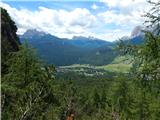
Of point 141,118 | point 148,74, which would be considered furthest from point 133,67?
point 141,118

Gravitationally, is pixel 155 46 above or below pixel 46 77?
above

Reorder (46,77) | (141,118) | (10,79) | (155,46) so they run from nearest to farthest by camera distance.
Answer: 1. (155,46)
2. (10,79)
3. (46,77)
4. (141,118)

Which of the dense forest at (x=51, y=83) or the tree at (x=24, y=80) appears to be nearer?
the dense forest at (x=51, y=83)

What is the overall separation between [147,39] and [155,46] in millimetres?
471

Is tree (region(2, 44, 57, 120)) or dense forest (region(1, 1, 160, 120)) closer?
dense forest (region(1, 1, 160, 120))

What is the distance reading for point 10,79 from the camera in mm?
31656

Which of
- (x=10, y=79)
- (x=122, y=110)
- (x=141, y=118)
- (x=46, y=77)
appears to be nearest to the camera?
(x=10, y=79)

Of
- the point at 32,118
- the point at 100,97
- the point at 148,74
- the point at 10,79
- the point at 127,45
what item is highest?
the point at 127,45

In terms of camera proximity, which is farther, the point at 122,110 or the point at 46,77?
the point at 122,110

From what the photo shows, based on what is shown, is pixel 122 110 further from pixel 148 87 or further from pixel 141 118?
pixel 148 87

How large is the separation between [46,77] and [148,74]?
20.9m

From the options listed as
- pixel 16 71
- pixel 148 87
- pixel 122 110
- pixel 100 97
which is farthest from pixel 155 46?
pixel 100 97

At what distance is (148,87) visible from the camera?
1454cm

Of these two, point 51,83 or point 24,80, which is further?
point 51,83
